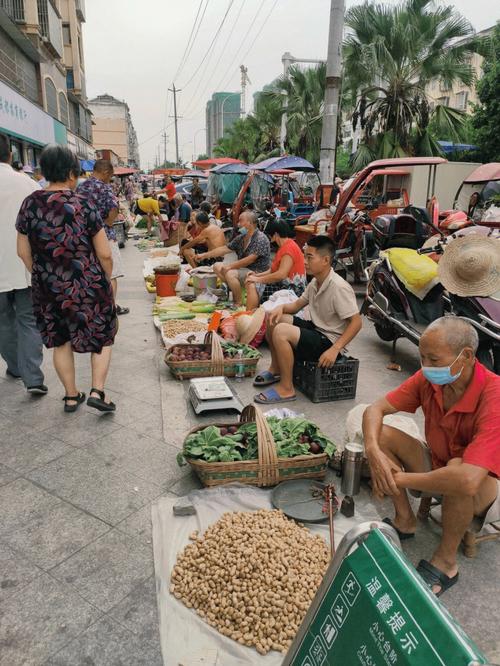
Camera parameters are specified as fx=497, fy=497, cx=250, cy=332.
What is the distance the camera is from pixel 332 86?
31.7 feet

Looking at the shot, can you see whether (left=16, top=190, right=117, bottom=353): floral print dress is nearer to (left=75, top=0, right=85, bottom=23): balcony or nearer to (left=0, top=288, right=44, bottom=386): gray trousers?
Result: (left=0, top=288, right=44, bottom=386): gray trousers

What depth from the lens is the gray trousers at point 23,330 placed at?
3.99 meters

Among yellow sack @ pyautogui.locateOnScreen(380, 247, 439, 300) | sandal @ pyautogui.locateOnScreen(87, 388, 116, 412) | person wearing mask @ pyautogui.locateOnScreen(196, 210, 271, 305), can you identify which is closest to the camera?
sandal @ pyautogui.locateOnScreen(87, 388, 116, 412)

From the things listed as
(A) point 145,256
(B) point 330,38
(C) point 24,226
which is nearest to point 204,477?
(C) point 24,226

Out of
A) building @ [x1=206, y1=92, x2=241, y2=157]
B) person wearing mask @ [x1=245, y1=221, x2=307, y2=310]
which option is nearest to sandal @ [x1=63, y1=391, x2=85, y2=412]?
person wearing mask @ [x1=245, y1=221, x2=307, y2=310]

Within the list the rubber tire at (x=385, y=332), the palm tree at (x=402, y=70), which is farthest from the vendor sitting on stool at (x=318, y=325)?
the palm tree at (x=402, y=70)

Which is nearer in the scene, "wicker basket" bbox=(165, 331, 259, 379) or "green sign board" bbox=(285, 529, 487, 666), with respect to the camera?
"green sign board" bbox=(285, 529, 487, 666)

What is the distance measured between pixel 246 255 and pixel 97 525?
15.1 ft

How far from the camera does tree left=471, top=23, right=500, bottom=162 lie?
1484 centimetres

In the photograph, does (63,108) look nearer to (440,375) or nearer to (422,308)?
(422,308)

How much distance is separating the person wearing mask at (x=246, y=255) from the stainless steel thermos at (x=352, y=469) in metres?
4.03

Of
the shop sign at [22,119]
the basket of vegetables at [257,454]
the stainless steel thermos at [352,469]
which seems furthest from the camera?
the shop sign at [22,119]

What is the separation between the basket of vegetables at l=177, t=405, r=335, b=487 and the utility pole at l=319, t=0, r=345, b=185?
8.38 metres

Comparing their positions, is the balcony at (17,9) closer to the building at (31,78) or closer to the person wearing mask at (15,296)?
the building at (31,78)
